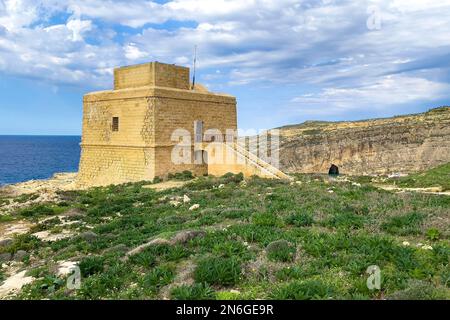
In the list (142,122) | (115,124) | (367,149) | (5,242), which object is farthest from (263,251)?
(367,149)

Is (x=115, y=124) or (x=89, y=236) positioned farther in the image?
(x=115, y=124)

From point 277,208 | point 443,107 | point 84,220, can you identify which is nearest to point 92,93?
point 84,220

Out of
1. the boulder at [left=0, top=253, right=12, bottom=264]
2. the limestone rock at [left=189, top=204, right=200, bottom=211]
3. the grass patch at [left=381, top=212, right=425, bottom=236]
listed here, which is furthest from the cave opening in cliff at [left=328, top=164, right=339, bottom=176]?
the boulder at [left=0, top=253, right=12, bottom=264]

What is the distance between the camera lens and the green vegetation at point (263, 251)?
5246mm

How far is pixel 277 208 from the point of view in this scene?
33.3 ft

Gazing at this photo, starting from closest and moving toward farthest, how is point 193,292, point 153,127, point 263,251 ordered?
point 193,292
point 263,251
point 153,127

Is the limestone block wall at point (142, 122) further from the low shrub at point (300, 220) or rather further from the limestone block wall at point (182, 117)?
the low shrub at point (300, 220)

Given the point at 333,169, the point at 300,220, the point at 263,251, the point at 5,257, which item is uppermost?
the point at 300,220

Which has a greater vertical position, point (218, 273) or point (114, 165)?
point (114, 165)

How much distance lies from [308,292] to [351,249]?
6.36 feet

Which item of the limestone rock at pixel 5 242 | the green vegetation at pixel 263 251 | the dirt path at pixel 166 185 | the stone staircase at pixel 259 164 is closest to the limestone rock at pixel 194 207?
the green vegetation at pixel 263 251

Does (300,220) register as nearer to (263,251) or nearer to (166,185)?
(263,251)

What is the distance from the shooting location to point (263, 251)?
22.0 ft

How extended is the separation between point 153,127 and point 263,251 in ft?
49.4
